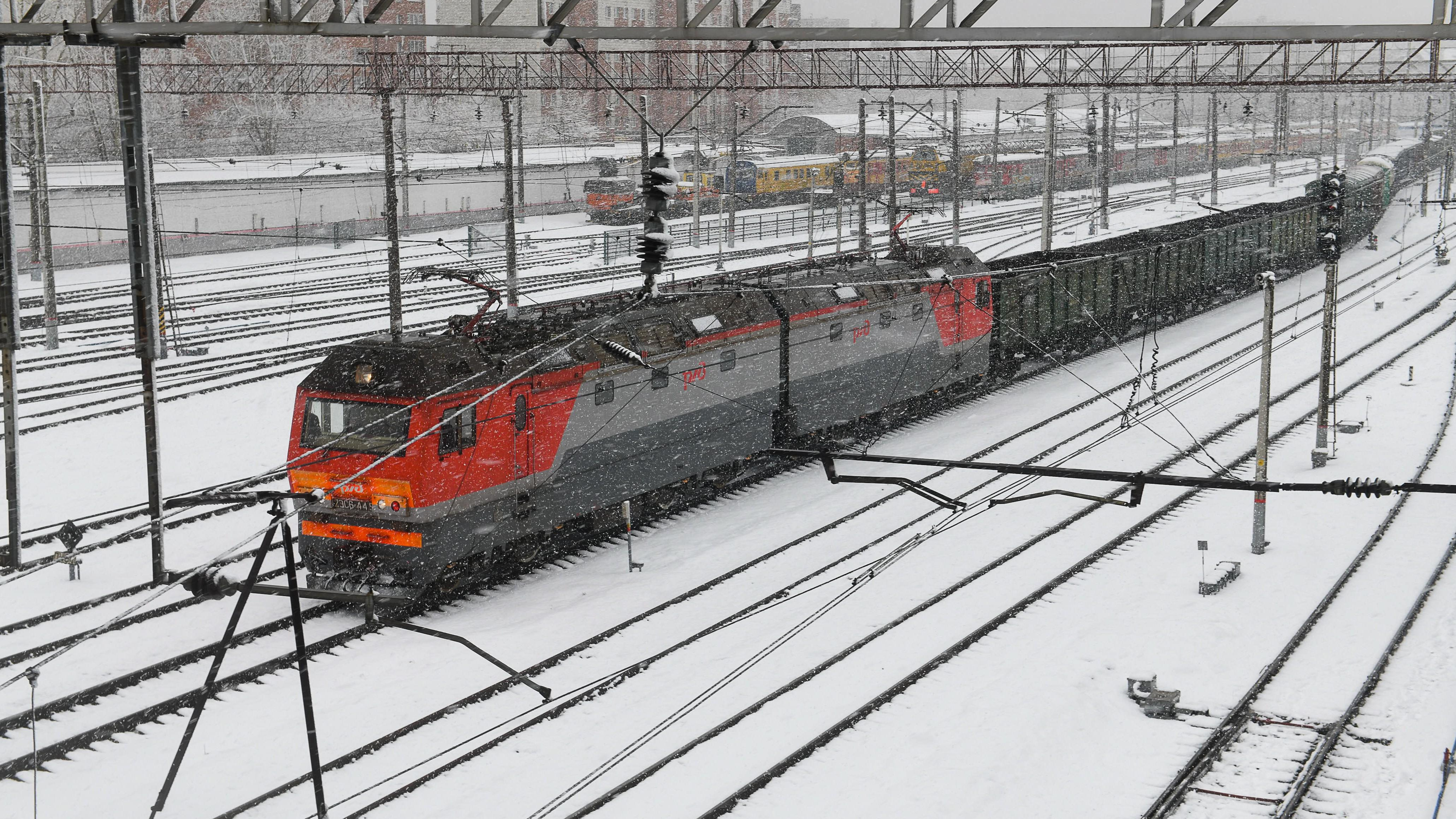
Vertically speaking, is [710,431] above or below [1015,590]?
above

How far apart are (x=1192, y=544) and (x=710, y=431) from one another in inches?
293

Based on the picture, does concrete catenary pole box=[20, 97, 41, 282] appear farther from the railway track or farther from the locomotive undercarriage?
the railway track

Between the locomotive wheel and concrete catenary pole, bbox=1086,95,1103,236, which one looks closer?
the locomotive wheel

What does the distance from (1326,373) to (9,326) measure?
810 inches

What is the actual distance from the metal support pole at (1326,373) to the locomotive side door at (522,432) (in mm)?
12674

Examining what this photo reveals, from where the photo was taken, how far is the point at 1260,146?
9581 centimetres

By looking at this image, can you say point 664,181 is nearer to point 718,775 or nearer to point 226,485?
point 718,775

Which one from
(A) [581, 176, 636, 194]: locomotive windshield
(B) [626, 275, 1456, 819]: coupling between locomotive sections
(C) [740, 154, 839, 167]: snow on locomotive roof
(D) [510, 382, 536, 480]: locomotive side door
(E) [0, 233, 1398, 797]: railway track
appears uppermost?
(C) [740, 154, 839, 167]: snow on locomotive roof

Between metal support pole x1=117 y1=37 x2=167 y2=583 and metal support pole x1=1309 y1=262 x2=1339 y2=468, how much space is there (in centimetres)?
1720

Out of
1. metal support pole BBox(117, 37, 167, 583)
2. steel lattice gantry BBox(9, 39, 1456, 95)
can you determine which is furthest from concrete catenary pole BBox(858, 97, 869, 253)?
metal support pole BBox(117, 37, 167, 583)

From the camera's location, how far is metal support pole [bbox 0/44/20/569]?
1742 cm

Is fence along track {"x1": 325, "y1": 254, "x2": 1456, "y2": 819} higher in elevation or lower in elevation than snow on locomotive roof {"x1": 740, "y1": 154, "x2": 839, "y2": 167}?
lower

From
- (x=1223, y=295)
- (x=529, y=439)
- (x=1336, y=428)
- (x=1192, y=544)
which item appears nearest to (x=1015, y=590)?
(x=1192, y=544)

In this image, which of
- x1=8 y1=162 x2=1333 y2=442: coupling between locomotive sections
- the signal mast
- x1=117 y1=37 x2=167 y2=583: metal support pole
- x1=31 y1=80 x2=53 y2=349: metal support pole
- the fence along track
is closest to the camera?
the fence along track
